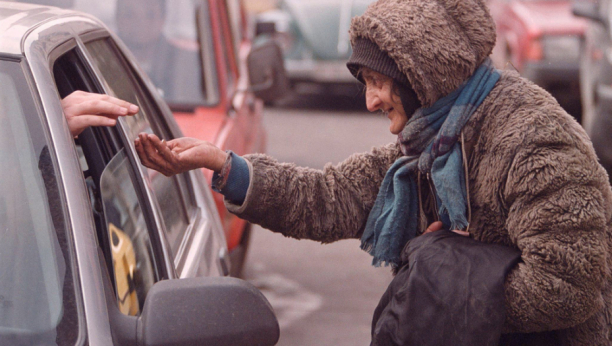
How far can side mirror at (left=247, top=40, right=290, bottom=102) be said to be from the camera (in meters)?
4.89

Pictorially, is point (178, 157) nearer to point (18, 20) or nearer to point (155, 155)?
point (155, 155)

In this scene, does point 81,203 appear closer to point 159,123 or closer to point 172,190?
point 172,190

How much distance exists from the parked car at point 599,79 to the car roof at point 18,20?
16.9ft

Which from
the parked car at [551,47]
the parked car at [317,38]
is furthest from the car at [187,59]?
the parked car at [317,38]

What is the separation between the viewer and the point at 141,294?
6.26 feet

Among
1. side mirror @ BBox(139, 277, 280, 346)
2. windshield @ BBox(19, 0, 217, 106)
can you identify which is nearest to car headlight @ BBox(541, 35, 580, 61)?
windshield @ BBox(19, 0, 217, 106)

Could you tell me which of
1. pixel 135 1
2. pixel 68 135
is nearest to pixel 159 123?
pixel 68 135

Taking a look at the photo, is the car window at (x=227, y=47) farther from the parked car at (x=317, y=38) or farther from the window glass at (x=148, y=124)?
the parked car at (x=317, y=38)

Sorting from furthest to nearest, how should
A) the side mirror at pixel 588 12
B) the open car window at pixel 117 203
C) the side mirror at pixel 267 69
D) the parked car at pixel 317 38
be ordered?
the parked car at pixel 317 38 < the side mirror at pixel 588 12 < the side mirror at pixel 267 69 < the open car window at pixel 117 203

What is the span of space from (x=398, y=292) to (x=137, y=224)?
72cm

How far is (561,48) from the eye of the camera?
362 inches

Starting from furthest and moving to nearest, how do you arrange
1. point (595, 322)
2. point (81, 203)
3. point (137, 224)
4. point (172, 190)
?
point (172, 190)
point (137, 224)
point (595, 322)
point (81, 203)

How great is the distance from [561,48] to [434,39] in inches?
311

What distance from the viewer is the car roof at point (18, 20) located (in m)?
1.63
